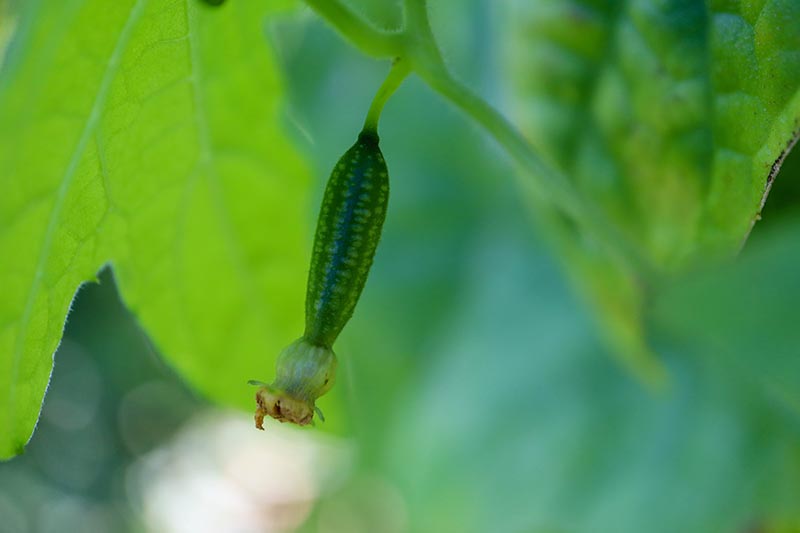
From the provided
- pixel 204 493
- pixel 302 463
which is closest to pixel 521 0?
pixel 302 463

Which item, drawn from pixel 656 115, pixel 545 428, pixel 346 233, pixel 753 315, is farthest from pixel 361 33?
pixel 545 428

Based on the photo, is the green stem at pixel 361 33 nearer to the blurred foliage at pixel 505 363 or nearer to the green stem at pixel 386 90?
the green stem at pixel 386 90

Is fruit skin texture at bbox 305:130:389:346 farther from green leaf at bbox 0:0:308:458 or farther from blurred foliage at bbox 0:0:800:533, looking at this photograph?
blurred foliage at bbox 0:0:800:533

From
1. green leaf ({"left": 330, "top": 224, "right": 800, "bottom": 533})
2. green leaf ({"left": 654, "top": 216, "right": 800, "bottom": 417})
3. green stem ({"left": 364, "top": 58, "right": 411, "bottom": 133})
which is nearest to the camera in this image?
green stem ({"left": 364, "top": 58, "right": 411, "bottom": 133})

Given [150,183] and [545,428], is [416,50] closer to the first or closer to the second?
[150,183]

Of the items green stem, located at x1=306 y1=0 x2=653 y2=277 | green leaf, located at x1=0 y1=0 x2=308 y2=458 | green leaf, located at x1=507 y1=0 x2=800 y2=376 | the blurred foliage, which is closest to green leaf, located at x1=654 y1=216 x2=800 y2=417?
the blurred foliage

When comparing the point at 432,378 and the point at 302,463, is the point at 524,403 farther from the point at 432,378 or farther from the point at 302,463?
the point at 302,463

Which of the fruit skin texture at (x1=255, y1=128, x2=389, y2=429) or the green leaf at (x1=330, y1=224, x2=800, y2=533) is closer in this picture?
the fruit skin texture at (x1=255, y1=128, x2=389, y2=429)
